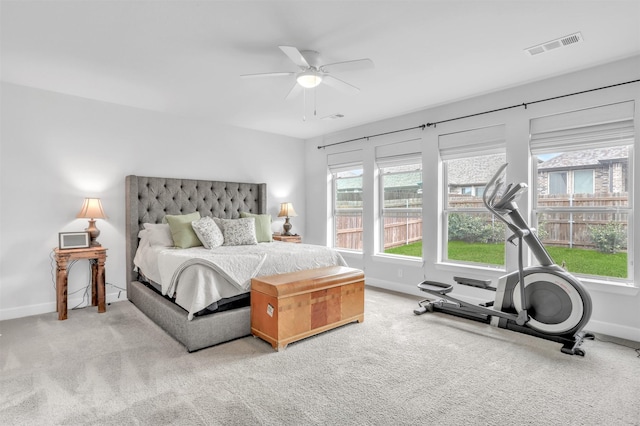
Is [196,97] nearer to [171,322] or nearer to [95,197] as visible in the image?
[95,197]

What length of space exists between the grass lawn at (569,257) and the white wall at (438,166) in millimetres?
193

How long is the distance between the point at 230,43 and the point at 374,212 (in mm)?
3322

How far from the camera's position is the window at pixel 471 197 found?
409cm

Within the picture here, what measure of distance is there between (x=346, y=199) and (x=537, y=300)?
3.41m

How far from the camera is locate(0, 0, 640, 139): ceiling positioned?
2309mm

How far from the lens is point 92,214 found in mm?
3846

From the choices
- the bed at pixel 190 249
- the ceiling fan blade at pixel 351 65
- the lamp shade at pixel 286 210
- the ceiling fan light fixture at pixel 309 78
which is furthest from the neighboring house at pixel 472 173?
the lamp shade at pixel 286 210

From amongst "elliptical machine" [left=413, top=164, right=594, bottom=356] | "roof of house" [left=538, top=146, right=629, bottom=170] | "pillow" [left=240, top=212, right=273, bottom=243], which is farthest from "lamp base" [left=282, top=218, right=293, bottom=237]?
"roof of house" [left=538, top=146, right=629, bottom=170]

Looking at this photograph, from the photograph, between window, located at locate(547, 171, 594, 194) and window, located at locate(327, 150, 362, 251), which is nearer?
window, located at locate(547, 171, 594, 194)

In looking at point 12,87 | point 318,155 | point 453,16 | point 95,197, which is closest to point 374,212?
point 318,155

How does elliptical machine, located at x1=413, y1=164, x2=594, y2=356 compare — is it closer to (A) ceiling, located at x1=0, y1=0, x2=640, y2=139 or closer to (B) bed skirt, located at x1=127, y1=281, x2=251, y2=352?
(A) ceiling, located at x1=0, y1=0, x2=640, y2=139

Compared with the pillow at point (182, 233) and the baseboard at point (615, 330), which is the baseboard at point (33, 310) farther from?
the baseboard at point (615, 330)

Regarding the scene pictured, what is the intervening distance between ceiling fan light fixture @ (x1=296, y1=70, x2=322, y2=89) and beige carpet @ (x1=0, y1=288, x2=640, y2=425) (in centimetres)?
230

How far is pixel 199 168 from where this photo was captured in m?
5.07
